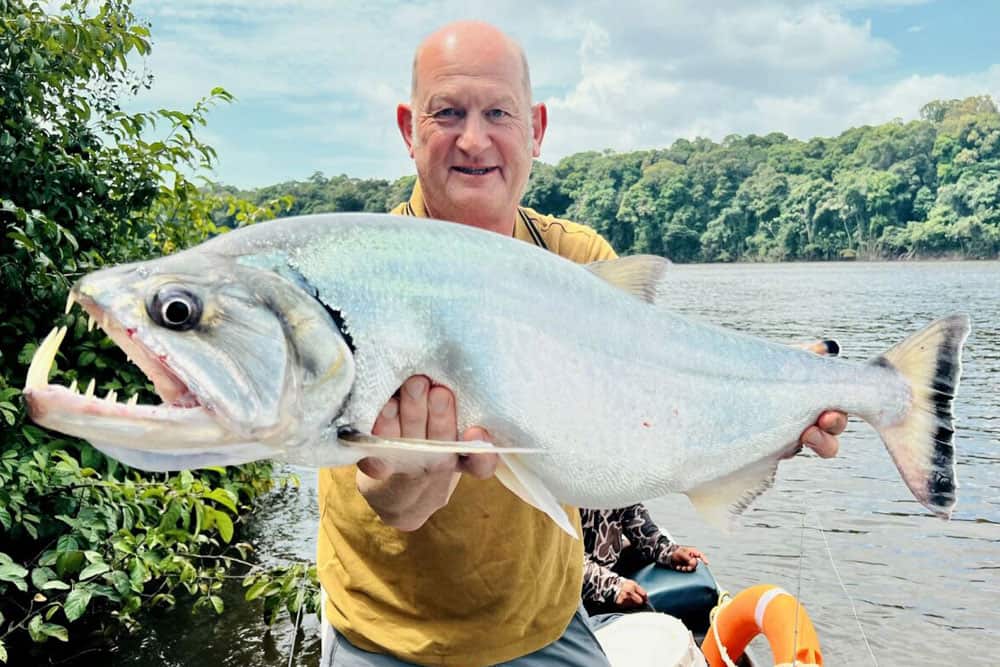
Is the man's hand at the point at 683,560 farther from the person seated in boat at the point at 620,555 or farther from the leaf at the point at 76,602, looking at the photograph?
the leaf at the point at 76,602

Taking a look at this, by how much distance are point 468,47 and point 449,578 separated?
73.5 inches

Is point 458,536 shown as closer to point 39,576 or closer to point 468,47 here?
point 468,47

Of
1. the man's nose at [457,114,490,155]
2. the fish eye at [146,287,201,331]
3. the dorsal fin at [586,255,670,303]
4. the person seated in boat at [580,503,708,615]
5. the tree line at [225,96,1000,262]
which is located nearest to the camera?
the fish eye at [146,287,201,331]

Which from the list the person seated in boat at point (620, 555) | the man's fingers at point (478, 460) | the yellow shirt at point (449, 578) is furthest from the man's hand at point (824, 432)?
the person seated in boat at point (620, 555)

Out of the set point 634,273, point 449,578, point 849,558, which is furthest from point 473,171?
point 849,558

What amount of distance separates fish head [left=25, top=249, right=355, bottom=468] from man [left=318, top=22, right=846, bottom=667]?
389 mm

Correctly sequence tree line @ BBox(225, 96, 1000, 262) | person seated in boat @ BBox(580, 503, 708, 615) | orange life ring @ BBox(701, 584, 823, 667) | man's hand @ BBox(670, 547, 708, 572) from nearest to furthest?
1. orange life ring @ BBox(701, 584, 823, 667)
2. person seated in boat @ BBox(580, 503, 708, 615)
3. man's hand @ BBox(670, 547, 708, 572)
4. tree line @ BBox(225, 96, 1000, 262)

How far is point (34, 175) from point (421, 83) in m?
4.32

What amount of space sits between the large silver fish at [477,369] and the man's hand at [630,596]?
3.66 metres

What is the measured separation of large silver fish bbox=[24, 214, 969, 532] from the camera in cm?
202

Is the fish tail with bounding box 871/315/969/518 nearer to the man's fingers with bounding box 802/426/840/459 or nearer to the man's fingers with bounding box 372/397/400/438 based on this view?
the man's fingers with bounding box 802/426/840/459

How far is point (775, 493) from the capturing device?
15.6 m

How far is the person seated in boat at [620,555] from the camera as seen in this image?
20.8 ft

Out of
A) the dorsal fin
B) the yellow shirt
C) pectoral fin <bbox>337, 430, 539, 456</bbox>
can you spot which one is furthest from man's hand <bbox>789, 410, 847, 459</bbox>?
pectoral fin <bbox>337, 430, 539, 456</bbox>
